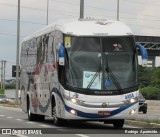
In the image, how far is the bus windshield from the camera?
719 inches

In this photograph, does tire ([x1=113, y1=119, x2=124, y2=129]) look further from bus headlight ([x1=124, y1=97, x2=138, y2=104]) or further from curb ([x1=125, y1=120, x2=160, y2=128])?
bus headlight ([x1=124, y1=97, x2=138, y2=104])

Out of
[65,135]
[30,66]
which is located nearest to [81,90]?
[65,135]

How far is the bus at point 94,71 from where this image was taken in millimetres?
18172

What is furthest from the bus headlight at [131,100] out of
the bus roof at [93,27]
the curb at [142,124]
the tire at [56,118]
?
the tire at [56,118]

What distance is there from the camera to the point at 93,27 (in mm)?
19234

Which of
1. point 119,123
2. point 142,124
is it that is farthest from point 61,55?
point 142,124

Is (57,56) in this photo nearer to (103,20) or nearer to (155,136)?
(103,20)

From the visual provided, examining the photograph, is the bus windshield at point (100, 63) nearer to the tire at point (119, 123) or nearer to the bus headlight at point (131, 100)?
the bus headlight at point (131, 100)

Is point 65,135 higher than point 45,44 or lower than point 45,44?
lower

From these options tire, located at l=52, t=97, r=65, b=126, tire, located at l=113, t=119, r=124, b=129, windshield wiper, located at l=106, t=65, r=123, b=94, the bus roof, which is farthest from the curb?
the bus roof

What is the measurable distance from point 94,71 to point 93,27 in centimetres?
174

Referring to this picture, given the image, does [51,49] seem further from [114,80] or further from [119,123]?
[119,123]

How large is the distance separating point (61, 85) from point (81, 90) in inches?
35.6

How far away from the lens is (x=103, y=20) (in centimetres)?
2014
